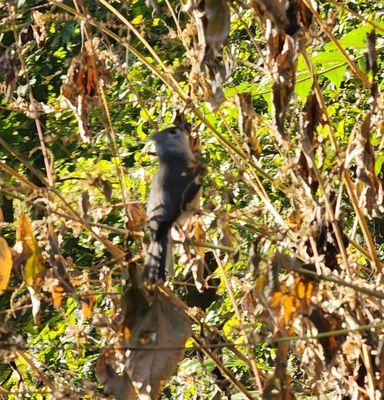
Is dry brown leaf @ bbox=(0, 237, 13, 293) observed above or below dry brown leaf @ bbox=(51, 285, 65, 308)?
above

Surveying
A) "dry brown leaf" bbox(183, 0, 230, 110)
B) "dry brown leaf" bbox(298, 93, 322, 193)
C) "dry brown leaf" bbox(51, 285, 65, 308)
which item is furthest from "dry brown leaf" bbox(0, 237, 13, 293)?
"dry brown leaf" bbox(298, 93, 322, 193)

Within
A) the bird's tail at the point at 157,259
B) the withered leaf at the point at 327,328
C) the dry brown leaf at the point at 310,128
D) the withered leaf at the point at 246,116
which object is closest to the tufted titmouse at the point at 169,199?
the bird's tail at the point at 157,259

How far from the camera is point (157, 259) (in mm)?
2025

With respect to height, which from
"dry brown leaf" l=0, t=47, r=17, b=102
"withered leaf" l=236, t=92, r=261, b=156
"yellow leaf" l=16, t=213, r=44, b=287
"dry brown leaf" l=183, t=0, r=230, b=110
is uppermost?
"dry brown leaf" l=0, t=47, r=17, b=102

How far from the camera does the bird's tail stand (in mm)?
1825

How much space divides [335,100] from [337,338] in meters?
4.55

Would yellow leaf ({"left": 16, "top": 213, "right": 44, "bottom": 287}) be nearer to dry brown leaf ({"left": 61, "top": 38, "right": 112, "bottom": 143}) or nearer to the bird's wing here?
dry brown leaf ({"left": 61, "top": 38, "right": 112, "bottom": 143})

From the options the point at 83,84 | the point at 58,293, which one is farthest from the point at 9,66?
the point at 58,293

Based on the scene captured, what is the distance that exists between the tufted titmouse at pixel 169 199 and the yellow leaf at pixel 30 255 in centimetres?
23

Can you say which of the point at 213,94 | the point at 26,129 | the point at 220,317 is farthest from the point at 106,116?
the point at 26,129

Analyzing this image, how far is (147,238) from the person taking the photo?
2213 mm

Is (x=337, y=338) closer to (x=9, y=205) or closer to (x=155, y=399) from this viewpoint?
(x=155, y=399)

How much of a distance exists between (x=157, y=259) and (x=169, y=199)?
0.42m

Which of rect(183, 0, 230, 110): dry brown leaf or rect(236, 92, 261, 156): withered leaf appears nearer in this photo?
rect(183, 0, 230, 110): dry brown leaf
